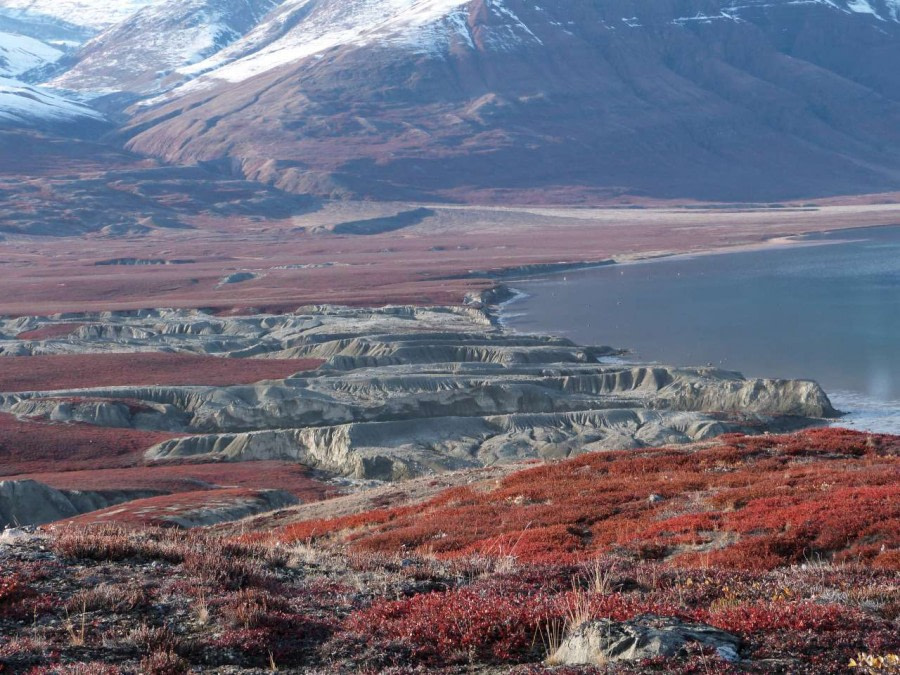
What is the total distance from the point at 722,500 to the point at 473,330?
59.8 metres

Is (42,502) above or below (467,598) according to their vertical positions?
below

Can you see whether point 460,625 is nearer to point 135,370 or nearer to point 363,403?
point 363,403

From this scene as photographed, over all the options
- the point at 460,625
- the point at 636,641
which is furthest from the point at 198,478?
the point at 636,641

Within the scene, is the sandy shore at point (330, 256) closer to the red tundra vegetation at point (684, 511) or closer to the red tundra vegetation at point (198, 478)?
the red tundra vegetation at point (198, 478)

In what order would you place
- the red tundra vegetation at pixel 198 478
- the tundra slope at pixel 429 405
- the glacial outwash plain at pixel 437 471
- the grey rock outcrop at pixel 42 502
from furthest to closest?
the tundra slope at pixel 429 405
the red tundra vegetation at pixel 198 478
the grey rock outcrop at pixel 42 502
the glacial outwash plain at pixel 437 471

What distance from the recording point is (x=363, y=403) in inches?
2099

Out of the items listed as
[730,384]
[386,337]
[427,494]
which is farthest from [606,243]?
[427,494]

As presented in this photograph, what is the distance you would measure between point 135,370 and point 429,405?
72.4 feet

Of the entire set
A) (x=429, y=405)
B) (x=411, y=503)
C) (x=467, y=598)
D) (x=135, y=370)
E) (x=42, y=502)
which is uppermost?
(x=467, y=598)

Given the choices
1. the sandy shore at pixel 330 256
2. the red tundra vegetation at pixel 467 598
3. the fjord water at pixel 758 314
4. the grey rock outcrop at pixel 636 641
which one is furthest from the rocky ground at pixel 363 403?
the sandy shore at pixel 330 256

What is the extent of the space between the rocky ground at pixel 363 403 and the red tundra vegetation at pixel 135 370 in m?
0.15

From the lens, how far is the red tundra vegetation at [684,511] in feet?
48.1

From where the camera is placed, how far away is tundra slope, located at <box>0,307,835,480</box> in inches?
1794

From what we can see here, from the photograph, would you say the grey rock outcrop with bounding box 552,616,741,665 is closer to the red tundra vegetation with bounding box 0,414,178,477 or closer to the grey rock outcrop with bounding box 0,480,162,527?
the grey rock outcrop with bounding box 0,480,162,527
